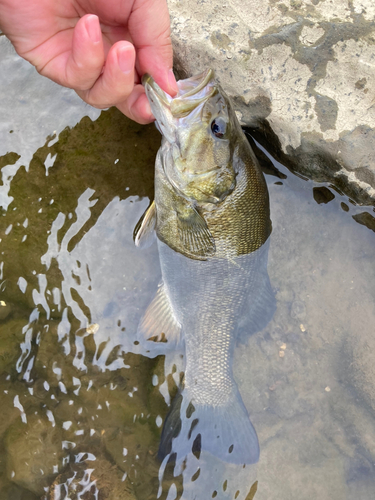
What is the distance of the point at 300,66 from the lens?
2605 mm

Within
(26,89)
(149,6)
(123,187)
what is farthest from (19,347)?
(149,6)

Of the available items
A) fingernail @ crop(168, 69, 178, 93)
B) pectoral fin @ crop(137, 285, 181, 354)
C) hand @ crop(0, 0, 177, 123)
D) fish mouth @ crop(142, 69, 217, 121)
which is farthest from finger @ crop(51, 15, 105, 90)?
pectoral fin @ crop(137, 285, 181, 354)

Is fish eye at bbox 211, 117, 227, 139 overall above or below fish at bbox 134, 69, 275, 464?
above

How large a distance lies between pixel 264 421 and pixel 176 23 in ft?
9.49

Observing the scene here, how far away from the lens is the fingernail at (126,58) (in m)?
1.68

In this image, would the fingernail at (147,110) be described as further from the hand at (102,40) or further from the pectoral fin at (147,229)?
the pectoral fin at (147,229)

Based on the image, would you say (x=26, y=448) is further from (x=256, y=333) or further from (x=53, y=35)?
(x=53, y=35)

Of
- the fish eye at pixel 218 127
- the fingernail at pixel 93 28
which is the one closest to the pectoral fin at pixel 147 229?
the fish eye at pixel 218 127

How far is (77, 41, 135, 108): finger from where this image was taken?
5.56ft

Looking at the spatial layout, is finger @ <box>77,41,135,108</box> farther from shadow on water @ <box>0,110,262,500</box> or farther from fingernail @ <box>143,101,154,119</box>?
shadow on water @ <box>0,110,262,500</box>

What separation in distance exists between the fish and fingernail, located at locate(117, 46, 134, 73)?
49 cm

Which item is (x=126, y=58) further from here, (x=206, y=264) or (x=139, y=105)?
(x=206, y=264)

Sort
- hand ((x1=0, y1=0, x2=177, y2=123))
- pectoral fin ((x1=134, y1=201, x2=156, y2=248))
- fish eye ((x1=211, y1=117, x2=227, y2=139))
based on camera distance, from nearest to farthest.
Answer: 1. hand ((x1=0, y1=0, x2=177, y2=123))
2. fish eye ((x1=211, y1=117, x2=227, y2=139))
3. pectoral fin ((x1=134, y1=201, x2=156, y2=248))

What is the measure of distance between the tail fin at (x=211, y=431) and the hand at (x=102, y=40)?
2079 mm
